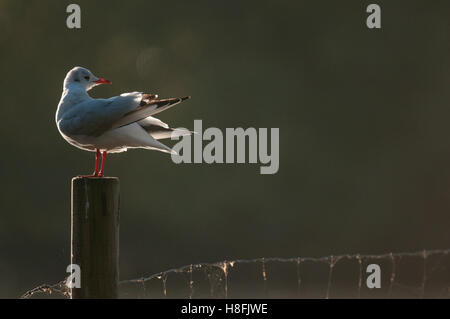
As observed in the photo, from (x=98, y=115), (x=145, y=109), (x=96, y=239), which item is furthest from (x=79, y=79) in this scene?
(x=96, y=239)

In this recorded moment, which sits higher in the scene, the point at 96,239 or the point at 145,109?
the point at 145,109

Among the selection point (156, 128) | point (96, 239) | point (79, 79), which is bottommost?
point (96, 239)

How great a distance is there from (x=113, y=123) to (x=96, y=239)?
1254 millimetres

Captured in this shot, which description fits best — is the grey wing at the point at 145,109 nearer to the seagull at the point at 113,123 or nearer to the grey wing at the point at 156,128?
the seagull at the point at 113,123

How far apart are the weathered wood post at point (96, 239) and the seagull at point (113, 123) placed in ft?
3.00

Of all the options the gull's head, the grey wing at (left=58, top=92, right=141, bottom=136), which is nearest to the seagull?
the grey wing at (left=58, top=92, right=141, bottom=136)

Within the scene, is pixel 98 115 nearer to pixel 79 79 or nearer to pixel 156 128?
pixel 156 128

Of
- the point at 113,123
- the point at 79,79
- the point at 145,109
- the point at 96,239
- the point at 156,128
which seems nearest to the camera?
the point at 96,239

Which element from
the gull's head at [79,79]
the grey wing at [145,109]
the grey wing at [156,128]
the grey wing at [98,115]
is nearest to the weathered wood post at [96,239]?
the grey wing at [145,109]

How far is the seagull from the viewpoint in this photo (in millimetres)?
4535

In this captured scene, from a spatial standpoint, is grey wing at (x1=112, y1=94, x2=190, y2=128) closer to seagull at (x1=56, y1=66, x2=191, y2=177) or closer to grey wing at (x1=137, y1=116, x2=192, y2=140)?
seagull at (x1=56, y1=66, x2=191, y2=177)

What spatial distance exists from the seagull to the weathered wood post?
0.91m

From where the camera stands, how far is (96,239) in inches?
137

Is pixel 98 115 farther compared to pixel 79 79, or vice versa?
pixel 79 79
